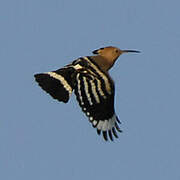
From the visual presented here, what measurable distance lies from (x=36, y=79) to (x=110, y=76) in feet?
3.03

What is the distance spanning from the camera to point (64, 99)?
1038 cm

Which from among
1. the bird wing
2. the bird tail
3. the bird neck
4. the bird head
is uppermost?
the bird head

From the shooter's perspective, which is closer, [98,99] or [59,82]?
[98,99]

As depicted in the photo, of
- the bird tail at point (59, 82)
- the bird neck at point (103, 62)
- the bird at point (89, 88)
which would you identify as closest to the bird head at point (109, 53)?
the bird neck at point (103, 62)

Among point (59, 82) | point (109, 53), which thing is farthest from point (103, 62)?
point (59, 82)

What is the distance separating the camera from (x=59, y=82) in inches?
418

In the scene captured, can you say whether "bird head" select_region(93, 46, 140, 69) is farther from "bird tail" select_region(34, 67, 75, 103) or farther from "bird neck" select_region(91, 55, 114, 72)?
"bird tail" select_region(34, 67, 75, 103)

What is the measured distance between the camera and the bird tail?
10.5 meters

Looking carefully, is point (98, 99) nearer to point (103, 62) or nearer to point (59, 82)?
point (59, 82)

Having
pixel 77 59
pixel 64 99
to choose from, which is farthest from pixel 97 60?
pixel 64 99

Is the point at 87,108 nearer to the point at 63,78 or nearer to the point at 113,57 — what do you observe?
the point at 63,78

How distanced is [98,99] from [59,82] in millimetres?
594

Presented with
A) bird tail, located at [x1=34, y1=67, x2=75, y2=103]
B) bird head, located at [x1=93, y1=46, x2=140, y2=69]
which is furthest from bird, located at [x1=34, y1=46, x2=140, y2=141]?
bird head, located at [x1=93, y1=46, x2=140, y2=69]

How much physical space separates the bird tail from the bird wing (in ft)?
0.35
